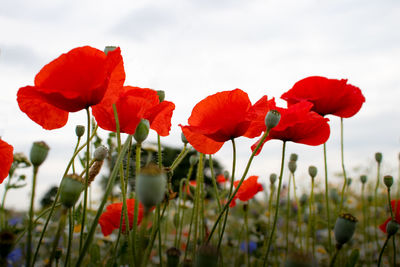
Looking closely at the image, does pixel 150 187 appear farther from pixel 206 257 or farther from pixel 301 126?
pixel 301 126

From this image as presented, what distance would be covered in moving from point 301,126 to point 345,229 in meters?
0.38

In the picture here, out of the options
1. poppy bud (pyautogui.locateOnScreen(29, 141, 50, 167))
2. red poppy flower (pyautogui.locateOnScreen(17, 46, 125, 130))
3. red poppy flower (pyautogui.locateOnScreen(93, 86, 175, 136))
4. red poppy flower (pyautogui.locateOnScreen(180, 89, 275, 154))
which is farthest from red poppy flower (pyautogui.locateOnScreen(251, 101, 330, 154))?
poppy bud (pyautogui.locateOnScreen(29, 141, 50, 167))

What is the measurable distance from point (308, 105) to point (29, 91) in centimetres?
68

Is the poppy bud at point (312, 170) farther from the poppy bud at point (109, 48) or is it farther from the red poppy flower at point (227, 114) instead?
the poppy bud at point (109, 48)

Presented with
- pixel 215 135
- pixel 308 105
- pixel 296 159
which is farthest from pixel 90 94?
pixel 296 159

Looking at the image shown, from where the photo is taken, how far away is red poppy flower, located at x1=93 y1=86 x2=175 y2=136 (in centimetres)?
81

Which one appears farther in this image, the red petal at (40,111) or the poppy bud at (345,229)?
the red petal at (40,111)

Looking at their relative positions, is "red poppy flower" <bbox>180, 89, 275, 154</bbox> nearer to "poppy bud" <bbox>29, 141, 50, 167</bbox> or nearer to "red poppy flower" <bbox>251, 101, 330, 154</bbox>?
"red poppy flower" <bbox>251, 101, 330, 154</bbox>

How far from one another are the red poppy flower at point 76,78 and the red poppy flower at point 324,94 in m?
0.59

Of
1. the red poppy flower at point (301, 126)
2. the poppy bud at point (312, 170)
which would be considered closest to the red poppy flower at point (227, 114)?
the red poppy flower at point (301, 126)

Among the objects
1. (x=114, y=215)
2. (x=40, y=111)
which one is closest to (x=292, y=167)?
(x=114, y=215)

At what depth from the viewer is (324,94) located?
1.16m

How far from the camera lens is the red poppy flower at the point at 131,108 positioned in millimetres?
812

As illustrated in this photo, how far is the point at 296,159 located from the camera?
5.12 feet
